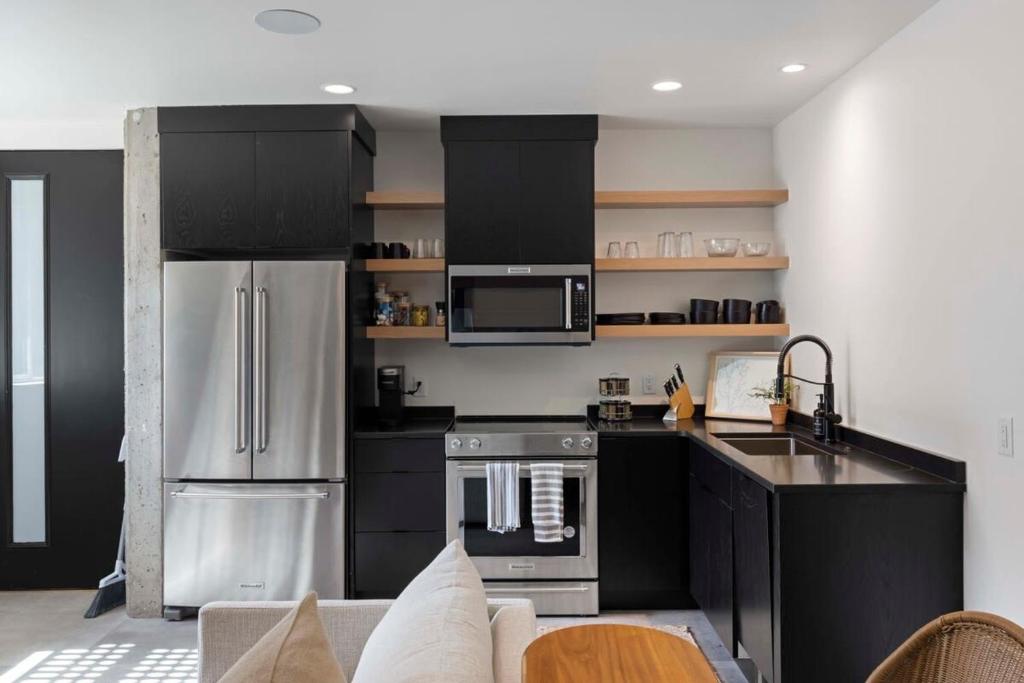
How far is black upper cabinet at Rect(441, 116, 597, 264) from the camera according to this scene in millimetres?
3992

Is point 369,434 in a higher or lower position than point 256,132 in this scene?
lower

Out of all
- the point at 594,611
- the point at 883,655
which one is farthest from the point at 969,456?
the point at 594,611

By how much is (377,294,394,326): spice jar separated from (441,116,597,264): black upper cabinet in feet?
1.43

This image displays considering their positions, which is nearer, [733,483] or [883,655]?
[883,655]

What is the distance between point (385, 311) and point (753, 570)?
90.1 inches

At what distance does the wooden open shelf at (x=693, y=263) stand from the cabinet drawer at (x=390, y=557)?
162 cm

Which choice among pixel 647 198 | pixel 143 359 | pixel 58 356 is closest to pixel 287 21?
pixel 143 359

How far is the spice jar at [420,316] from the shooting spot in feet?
13.9

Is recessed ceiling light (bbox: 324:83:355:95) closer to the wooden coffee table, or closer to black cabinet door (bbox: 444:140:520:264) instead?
black cabinet door (bbox: 444:140:520:264)

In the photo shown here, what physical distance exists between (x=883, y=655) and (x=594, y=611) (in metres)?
1.55

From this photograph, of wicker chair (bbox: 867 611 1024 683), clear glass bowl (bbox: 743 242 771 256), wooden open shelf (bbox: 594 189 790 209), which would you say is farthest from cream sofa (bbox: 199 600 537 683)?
clear glass bowl (bbox: 743 242 771 256)

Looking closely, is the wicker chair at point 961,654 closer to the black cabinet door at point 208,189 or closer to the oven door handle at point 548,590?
the oven door handle at point 548,590

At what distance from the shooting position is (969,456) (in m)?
2.44

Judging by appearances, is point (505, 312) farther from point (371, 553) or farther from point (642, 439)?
point (371, 553)
